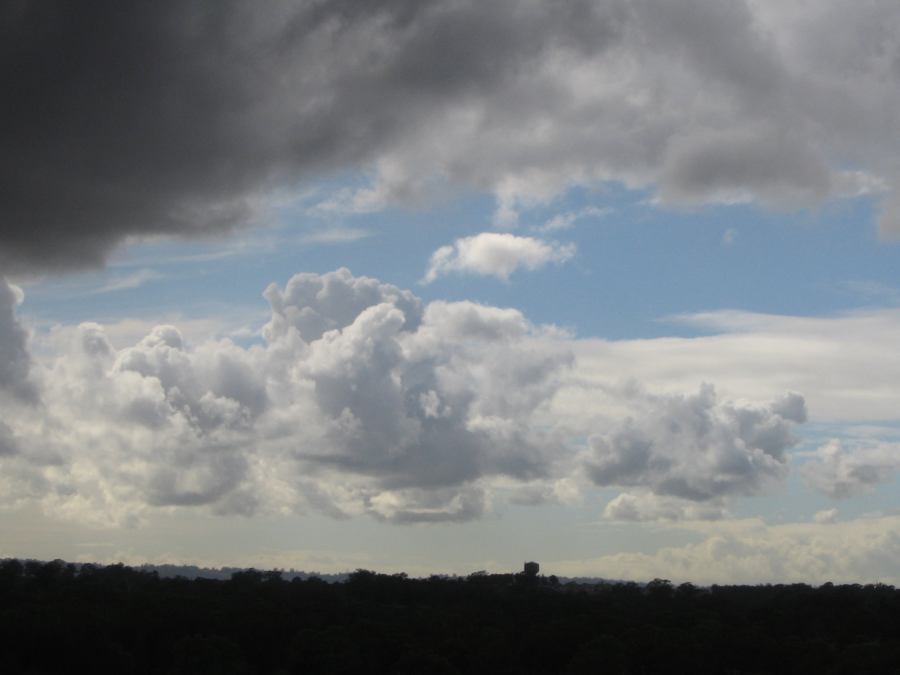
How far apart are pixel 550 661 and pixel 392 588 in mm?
89460

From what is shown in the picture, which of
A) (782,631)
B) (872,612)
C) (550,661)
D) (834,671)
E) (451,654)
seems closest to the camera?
(834,671)

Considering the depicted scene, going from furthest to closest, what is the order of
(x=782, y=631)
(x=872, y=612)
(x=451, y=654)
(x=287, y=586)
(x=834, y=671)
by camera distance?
(x=287, y=586), (x=872, y=612), (x=782, y=631), (x=451, y=654), (x=834, y=671)

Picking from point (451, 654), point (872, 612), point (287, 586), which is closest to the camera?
point (451, 654)

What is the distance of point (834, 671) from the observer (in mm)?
97062

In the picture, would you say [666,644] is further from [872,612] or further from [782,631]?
[872,612]

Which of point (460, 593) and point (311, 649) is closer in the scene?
point (311, 649)

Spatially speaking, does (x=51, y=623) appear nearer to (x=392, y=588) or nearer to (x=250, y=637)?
(x=250, y=637)

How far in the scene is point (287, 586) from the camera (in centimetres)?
18838

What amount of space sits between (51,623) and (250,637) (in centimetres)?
2032

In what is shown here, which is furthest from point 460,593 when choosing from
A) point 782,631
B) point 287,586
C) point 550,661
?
point 550,661

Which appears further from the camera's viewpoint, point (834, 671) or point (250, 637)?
point (250, 637)

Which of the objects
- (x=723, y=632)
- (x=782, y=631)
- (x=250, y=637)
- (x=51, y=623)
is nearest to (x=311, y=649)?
(x=250, y=637)

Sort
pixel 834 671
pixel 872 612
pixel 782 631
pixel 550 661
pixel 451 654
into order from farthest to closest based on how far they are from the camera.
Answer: pixel 872 612 < pixel 782 631 < pixel 550 661 < pixel 451 654 < pixel 834 671

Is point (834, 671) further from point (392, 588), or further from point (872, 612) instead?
point (392, 588)
